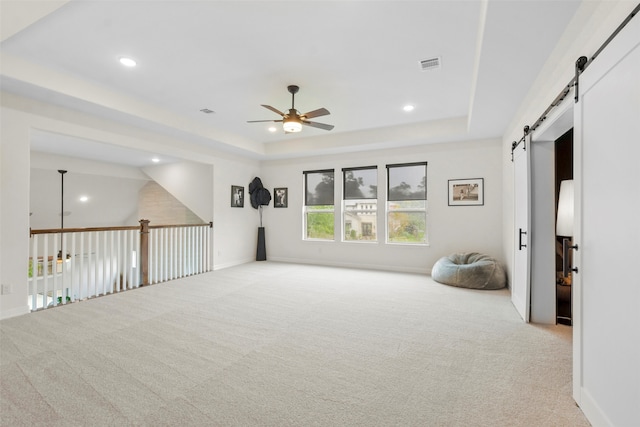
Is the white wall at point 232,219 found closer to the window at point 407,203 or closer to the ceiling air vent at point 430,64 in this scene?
the window at point 407,203

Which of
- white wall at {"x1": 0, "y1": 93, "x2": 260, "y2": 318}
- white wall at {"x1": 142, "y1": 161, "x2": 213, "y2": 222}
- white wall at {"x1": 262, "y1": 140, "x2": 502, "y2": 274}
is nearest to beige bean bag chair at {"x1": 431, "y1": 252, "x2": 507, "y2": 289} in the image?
white wall at {"x1": 262, "y1": 140, "x2": 502, "y2": 274}

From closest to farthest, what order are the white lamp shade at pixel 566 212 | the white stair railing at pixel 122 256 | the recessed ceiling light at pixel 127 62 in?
the white lamp shade at pixel 566 212 → the recessed ceiling light at pixel 127 62 → the white stair railing at pixel 122 256

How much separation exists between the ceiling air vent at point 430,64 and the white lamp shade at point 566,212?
187cm

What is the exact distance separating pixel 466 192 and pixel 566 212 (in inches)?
100

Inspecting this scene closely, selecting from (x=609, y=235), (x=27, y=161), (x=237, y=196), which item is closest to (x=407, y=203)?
(x=237, y=196)

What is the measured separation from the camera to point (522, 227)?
11.7 ft

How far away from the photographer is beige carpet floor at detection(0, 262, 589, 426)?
1.84m

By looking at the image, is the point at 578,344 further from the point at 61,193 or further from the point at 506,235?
the point at 61,193

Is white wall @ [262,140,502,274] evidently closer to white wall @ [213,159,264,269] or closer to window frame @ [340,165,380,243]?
window frame @ [340,165,380,243]

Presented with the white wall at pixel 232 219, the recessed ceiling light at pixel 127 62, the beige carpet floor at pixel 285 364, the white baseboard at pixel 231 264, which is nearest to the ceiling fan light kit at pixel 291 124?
the recessed ceiling light at pixel 127 62

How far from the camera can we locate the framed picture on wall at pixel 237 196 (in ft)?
22.8

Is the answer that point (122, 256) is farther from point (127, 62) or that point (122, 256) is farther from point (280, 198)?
point (280, 198)

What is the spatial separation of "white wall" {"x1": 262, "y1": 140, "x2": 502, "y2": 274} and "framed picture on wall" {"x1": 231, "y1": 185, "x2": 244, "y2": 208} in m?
0.90

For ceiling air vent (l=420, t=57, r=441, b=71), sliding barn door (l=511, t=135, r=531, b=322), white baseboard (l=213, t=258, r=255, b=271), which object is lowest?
white baseboard (l=213, t=258, r=255, b=271)
